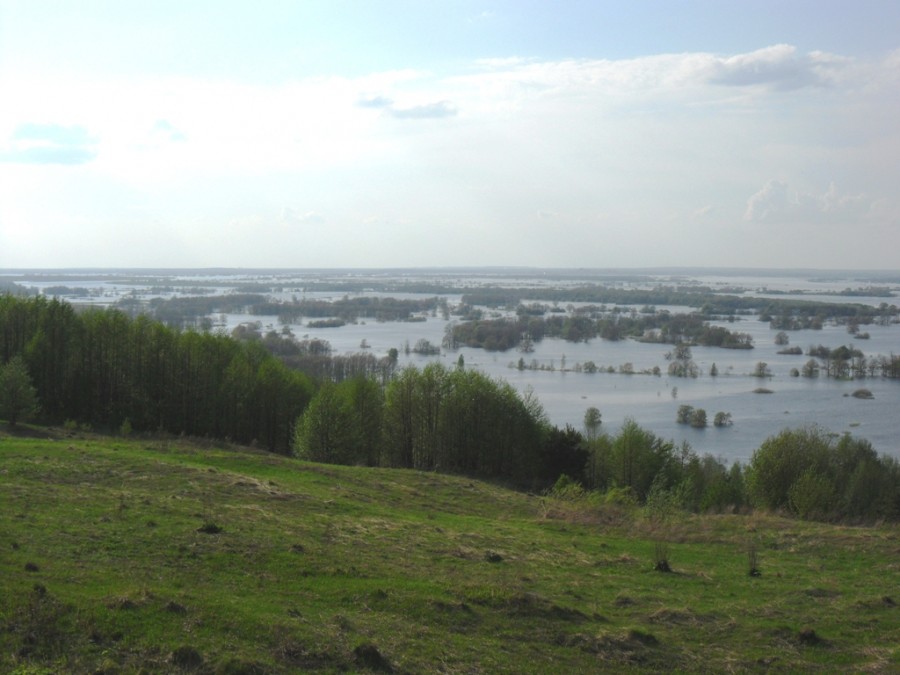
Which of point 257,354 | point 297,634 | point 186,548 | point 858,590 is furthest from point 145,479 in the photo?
point 257,354

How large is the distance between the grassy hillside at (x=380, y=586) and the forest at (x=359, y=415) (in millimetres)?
15552

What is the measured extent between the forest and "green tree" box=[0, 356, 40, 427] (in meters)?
5.84

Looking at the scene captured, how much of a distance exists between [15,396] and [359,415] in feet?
44.7

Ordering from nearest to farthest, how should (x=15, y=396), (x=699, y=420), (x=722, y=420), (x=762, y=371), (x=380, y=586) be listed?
1. (x=380, y=586)
2. (x=15, y=396)
3. (x=699, y=420)
4. (x=722, y=420)
5. (x=762, y=371)

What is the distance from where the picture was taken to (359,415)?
33594 mm

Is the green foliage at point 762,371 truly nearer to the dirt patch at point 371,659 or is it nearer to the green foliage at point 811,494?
the green foliage at point 811,494

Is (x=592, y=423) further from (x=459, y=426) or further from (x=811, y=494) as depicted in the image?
(x=811, y=494)

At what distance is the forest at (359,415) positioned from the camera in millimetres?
31594

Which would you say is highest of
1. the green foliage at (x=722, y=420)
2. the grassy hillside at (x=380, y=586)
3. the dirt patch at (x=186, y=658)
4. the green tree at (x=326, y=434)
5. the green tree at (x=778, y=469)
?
the dirt patch at (x=186, y=658)

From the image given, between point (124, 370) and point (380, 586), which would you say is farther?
point (124, 370)

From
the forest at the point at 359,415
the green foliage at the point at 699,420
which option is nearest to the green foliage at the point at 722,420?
the green foliage at the point at 699,420

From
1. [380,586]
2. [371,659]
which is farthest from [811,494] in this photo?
[371,659]

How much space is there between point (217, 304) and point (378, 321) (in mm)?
22887

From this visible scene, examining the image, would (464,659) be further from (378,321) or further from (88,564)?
(378,321)
